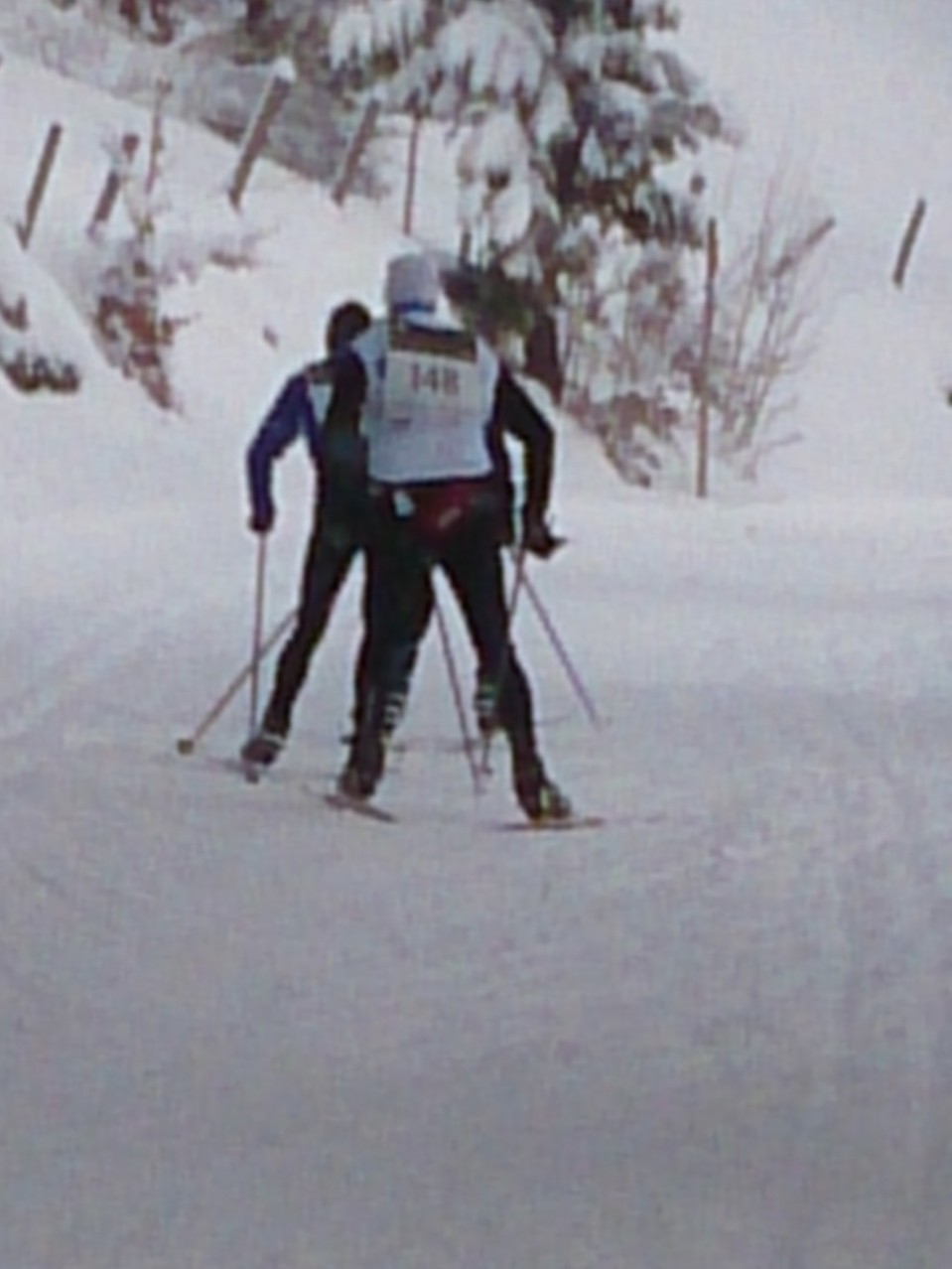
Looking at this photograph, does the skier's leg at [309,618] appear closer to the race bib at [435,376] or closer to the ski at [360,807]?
the ski at [360,807]

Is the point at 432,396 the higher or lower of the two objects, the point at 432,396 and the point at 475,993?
the higher

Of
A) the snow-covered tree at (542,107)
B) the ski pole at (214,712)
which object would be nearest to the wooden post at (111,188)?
the snow-covered tree at (542,107)

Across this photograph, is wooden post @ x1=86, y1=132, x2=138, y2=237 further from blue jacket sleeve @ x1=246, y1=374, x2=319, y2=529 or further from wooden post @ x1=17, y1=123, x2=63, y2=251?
blue jacket sleeve @ x1=246, y1=374, x2=319, y2=529

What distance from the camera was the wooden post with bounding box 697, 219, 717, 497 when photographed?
110 feet

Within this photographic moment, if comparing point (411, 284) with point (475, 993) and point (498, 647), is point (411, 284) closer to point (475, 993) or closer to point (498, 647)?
point (498, 647)

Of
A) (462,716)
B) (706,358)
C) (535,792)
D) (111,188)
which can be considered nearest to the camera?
(535,792)

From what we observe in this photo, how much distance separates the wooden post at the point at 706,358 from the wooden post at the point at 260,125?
5118 millimetres

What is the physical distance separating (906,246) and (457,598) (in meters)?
37.8

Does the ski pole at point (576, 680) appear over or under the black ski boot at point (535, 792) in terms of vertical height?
under

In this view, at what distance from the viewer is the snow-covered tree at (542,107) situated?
31484mm

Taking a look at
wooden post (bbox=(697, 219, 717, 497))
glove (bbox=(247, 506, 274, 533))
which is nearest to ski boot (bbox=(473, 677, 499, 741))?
glove (bbox=(247, 506, 274, 533))

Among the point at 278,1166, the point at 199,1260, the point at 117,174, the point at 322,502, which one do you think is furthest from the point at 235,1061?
the point at 117,174

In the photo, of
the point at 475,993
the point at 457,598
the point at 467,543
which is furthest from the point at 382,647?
the point at 475,993

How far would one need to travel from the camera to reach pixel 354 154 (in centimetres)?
3912
